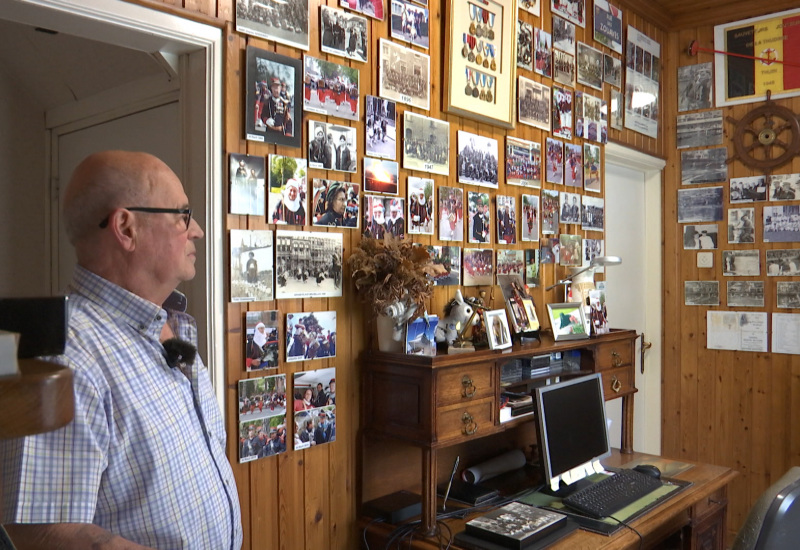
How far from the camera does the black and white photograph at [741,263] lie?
3.94 m

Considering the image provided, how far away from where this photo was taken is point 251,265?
195cm

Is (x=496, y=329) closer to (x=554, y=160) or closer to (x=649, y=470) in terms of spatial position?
(x=649, y=470)

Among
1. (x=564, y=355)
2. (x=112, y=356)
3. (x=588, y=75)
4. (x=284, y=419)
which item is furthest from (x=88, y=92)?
(x=588, y=75)

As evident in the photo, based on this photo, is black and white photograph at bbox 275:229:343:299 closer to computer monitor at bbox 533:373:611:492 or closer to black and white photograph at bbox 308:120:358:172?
black and white photograph at bbox 308:120:358:172

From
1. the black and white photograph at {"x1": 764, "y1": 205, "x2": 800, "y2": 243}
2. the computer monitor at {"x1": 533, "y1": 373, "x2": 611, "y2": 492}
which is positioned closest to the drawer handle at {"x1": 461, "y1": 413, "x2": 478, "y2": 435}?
the computer monitor at {"x1": 533, "y1": 373, "x2": 611, "y2": 492}

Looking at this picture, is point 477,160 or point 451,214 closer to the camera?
point 451,214

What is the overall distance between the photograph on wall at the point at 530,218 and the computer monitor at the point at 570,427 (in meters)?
0.70

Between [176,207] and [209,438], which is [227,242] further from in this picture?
[209,438]

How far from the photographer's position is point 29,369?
1.06 feet

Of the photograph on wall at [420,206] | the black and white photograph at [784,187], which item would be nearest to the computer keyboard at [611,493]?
the photograph on wall at [420,206]

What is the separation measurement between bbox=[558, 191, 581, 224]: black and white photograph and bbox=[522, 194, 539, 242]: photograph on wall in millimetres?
226

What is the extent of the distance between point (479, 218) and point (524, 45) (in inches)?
34.3

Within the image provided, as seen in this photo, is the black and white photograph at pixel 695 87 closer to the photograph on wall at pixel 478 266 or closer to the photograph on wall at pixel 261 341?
the photograph on wall at pixel 478 266

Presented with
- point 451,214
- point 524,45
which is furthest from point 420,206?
point 524,45
